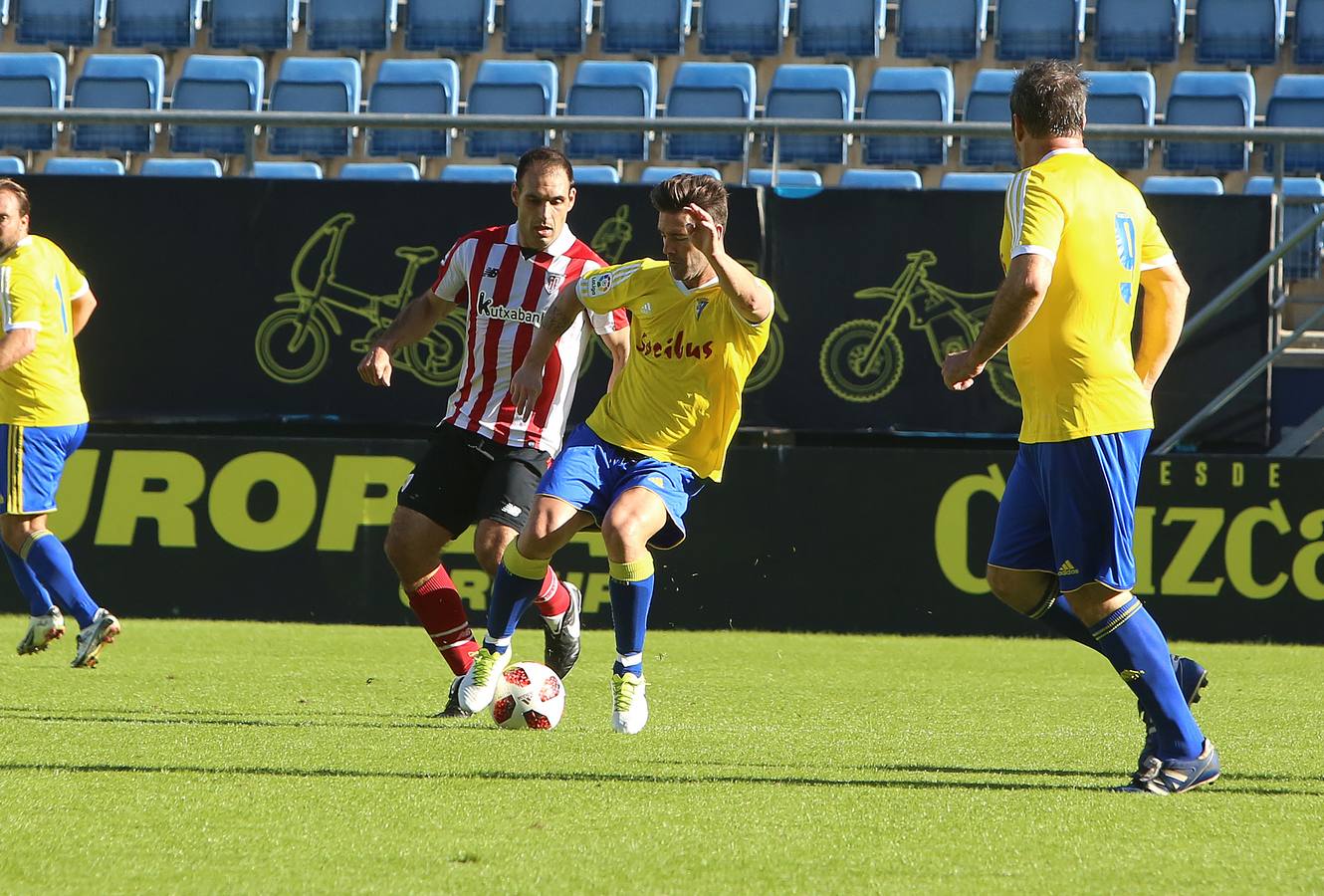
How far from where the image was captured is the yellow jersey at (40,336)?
767cm

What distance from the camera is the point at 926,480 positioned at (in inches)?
390

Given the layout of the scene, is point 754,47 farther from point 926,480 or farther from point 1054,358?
point 1054,358

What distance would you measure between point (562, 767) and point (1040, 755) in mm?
1557

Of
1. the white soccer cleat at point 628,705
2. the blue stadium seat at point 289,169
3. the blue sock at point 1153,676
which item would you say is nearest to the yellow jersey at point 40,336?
the blue stadium seat at point 289,169

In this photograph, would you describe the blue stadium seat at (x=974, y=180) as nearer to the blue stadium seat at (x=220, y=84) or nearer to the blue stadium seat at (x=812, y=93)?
the blue stadium seat at (x=812, y=93)

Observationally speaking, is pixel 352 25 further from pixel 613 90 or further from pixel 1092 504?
pixel 1092 504

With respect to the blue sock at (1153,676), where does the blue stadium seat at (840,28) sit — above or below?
above

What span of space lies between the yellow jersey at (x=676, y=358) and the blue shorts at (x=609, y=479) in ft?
0.13

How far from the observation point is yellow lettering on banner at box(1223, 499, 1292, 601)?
9.63m

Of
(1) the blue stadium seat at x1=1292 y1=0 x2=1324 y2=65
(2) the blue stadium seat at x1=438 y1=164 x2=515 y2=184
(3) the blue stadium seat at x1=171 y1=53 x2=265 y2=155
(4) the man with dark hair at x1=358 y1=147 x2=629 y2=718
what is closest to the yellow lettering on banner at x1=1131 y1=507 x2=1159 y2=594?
(4) the man with dark hair at x1=358 y1=147 x2=629 y2=718

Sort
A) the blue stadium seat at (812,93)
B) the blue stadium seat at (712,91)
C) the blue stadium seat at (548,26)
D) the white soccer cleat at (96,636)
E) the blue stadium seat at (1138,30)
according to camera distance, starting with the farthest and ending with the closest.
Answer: the blue stadium seat at (548,26) → the blue stadium seat at (1138,30) → the blue stadium seat at (712,91) → the blue stadium seat at (812,93) → the white soccer cleat at (96,636)

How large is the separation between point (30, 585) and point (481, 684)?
10.0 feet

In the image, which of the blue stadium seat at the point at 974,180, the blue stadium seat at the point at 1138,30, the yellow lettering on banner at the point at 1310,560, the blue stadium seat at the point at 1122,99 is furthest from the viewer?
the blue stadium seat at the point at 1138,30

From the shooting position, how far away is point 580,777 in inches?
182
